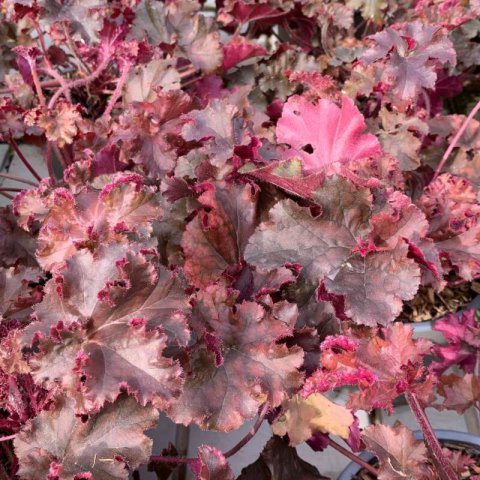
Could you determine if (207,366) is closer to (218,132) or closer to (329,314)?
(329,314)

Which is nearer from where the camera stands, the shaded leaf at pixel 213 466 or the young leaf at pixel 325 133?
the shaded leaf at pixel 213 466

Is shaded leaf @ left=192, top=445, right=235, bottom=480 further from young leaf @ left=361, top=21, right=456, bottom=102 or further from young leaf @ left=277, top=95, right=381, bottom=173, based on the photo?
young leaf @ left=361, top=21, right=456, bottom=102

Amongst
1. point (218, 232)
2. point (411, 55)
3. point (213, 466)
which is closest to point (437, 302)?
point (411, 55)

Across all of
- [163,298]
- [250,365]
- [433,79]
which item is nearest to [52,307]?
[163,298]

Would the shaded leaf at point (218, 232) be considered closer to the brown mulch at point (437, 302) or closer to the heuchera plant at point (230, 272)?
the heuchera plant at point (230, 272)

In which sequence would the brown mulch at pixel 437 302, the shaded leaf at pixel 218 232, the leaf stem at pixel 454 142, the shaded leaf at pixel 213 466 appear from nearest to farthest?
the shaded leaf at pixel 213 466 → the shaded leaf at pixel 218 232 → the leaf stem at pixel 454 142 → the brown mulch at pixel 437 302

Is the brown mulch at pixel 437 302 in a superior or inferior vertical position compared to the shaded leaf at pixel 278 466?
inferior

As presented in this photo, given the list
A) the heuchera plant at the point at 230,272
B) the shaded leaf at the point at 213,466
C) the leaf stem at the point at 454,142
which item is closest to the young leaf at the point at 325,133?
the heuchera plant at the point at 230,272

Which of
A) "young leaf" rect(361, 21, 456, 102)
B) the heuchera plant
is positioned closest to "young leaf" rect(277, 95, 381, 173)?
the heuchera plant

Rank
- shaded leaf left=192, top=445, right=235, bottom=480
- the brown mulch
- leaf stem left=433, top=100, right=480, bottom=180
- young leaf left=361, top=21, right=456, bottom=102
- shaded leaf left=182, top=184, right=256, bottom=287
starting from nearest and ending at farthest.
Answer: shaded leaf left=192, top=445, right=235, bottom=480
shaded leaf left=182, top=184, right=256, bottom=287
young leaf left=361, top=21, right=456, bottom=102
leaf stem left=433, top=100, right=480, bottom=180
the brown mulch
